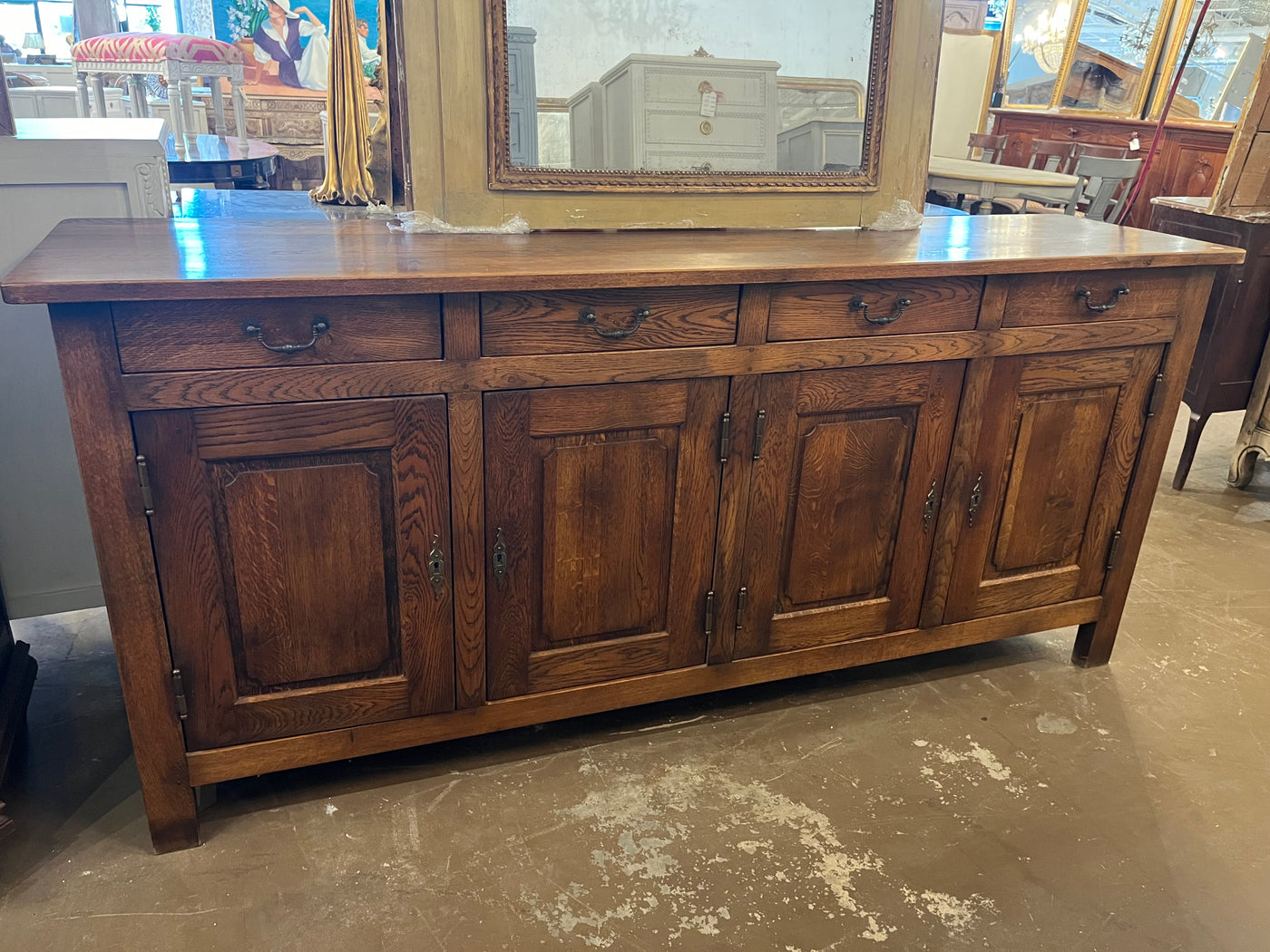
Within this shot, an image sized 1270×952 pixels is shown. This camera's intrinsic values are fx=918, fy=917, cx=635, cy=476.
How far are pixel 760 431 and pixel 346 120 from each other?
1.15 metres

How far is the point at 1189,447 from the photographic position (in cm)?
337

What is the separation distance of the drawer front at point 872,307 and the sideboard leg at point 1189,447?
1.95m

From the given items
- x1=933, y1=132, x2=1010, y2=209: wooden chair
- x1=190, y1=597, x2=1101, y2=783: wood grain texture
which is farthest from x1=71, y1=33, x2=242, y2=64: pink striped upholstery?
x1=933, y1=132, x2=1010, y2=209: wooden chair

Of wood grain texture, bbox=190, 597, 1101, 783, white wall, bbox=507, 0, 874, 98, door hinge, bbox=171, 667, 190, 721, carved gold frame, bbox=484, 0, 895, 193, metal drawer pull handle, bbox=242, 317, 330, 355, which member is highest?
white wall, bbox=507, 0, 874, 98

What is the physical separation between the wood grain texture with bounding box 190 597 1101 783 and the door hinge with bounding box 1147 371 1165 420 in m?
0.49

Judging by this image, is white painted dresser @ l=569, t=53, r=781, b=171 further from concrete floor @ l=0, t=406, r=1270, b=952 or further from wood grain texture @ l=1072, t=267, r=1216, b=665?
concrete floor @ l=0, t=406, r=1270, b=952

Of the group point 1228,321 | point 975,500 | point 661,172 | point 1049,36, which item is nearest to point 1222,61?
point 1049,36

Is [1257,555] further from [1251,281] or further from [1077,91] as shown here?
[1077,91]

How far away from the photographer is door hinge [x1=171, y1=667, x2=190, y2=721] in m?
1.57

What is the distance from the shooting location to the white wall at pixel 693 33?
1.86 meters

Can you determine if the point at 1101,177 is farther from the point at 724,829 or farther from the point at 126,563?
the point at 126,563

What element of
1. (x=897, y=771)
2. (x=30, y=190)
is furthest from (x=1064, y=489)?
(x=30, y=190)

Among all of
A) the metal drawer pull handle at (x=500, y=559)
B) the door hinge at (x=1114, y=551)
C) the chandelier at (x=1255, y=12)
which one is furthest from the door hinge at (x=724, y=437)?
the chandelier at (x=1255, y=12)

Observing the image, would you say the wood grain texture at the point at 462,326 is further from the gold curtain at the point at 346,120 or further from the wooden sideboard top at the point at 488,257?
the gold curtain at the point at 346,120
